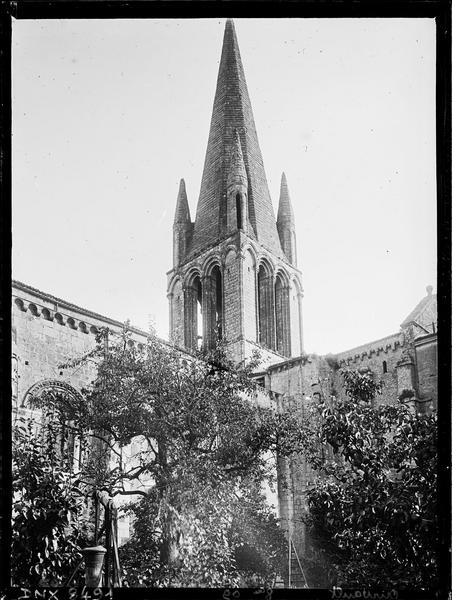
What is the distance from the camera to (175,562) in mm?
6305

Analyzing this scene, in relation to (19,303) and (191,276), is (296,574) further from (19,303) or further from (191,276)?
(191,276)

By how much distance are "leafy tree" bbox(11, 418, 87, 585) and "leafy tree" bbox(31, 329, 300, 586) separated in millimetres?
536

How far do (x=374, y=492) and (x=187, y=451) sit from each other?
96.9 inches

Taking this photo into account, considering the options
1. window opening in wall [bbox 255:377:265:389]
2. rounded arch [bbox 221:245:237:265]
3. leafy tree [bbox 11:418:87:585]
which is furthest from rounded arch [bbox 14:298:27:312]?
rounded arch [bbox 221:245:237:265]

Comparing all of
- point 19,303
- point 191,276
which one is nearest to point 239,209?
point 191,276

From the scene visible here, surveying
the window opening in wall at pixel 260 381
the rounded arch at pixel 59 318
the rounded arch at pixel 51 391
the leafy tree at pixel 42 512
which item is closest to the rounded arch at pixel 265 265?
the window opening in wall at pixel 260 381

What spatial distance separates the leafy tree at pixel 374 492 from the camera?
509 centimetres

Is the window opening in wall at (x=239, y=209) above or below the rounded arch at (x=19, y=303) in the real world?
above

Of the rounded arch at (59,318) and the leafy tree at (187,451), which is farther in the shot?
the rounded arch at (59,318)

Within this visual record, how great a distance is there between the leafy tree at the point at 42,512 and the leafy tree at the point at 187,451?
1.76 feet

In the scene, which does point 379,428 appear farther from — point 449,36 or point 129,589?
point 449,36

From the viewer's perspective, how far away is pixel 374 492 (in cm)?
623

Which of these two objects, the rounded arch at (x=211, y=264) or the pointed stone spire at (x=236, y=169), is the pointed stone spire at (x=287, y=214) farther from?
the rounded arch at (x=211, y=264)
